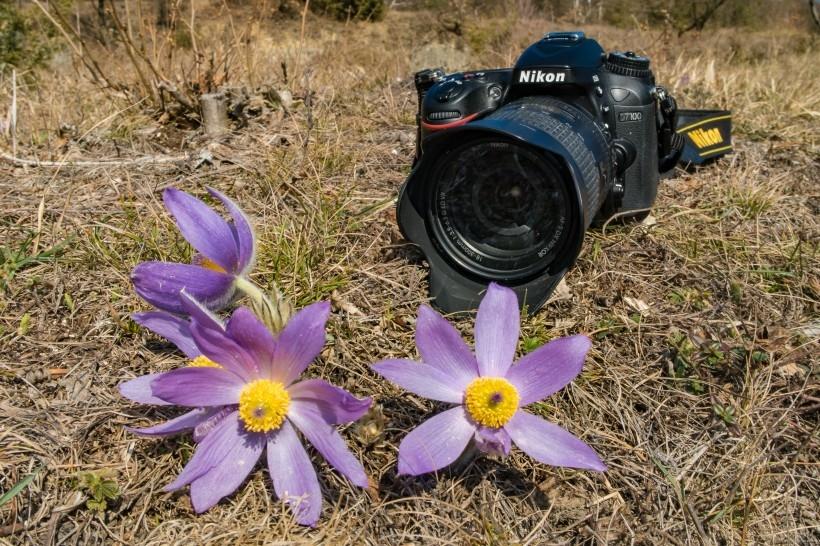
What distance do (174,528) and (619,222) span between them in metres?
1.44

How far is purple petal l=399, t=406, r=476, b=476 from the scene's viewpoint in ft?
3.10

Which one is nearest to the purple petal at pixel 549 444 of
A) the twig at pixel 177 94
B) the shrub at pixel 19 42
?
the twig at pixel 177 94

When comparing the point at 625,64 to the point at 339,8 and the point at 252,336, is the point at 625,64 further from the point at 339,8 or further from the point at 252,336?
the point at 339,8

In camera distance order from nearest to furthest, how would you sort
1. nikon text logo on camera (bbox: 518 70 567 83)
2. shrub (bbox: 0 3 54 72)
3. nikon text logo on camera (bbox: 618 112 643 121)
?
1. nikon text logo on camera (bbox: 518 70 567 83)
2. nikon text logo on camera (bbox: 618 112 643 121)
3. shrub (bbox: 0 3 54 72)

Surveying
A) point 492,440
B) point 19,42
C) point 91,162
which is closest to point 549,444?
point 492,440

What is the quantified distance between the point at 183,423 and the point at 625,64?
1.50 meters

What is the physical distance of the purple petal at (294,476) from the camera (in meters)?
0.96

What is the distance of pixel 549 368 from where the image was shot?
1.03 metres

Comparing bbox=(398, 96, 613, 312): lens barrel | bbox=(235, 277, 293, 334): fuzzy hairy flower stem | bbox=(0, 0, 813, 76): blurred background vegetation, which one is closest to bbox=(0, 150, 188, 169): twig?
bbox=(398, 96, 613, 312): lens barrel

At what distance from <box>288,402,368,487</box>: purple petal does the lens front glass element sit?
2.23 ft

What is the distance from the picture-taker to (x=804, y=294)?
1.63m

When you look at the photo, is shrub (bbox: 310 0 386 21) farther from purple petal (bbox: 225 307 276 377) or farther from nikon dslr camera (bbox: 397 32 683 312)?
purple petal (bbox: 225 307 276 377)

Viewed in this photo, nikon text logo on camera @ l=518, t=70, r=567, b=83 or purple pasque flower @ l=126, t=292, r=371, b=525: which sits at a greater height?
nikon text logo on camera @ l=518, t=70, r=567, b=83

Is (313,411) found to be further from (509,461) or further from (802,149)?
(802,149)
